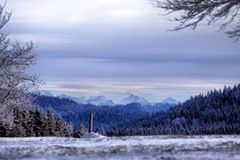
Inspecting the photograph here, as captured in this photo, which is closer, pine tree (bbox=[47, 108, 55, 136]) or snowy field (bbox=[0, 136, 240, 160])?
snowy field (bbox=[0, 136, 240, 160])

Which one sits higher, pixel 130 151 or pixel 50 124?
pixel 130 151

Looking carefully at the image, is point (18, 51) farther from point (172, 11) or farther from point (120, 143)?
point (120, 143)

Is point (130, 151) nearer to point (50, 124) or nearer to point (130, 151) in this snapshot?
point (130, 151)

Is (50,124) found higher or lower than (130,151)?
lower

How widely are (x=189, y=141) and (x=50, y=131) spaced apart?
56189mm

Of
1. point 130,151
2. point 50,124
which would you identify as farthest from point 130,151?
point 50,124

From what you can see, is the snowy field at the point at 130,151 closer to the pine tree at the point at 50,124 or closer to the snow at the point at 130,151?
the snow at the point at 130,151

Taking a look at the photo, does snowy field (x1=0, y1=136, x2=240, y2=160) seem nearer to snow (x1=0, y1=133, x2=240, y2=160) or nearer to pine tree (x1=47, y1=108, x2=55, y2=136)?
snow (x1=0, y1=133, x2=240, y2=160)

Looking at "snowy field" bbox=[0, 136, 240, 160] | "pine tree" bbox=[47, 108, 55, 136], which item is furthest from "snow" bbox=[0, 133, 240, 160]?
"pine tree" bbox=[47, 108, 55, 136]

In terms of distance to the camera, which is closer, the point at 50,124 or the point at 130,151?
the point at 130,151

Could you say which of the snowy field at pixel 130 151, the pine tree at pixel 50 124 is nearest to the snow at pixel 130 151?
the snowy field at pixel 130 151

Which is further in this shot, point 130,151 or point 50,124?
point 50,124

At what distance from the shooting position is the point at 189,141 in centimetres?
830

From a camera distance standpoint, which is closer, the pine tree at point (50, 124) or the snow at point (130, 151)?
the snow at point (130, 151)
